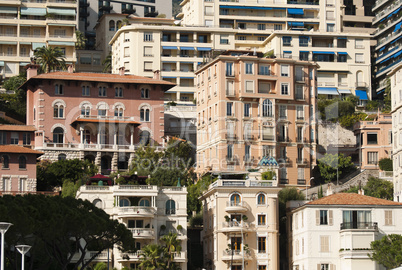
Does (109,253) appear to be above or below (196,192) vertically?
below

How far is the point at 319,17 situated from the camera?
531 ft

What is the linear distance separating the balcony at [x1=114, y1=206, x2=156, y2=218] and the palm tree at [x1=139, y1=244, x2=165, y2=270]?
3.76m

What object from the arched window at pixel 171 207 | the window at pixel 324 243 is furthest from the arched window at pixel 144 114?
the window at pixel 324 243

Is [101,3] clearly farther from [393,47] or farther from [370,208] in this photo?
[370,208]

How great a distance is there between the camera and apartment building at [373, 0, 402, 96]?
15512 cm

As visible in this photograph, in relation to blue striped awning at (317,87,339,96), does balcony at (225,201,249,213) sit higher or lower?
lower

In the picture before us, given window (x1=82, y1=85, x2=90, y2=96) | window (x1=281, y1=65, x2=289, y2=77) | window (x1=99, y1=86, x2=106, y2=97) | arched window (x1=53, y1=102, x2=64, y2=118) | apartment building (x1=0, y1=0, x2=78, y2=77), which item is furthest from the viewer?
apartment building (x1=0, y1=0, x2=78, y2=77)

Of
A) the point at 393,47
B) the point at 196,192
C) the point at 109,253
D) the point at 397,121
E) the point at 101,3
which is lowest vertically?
the point at 109,253

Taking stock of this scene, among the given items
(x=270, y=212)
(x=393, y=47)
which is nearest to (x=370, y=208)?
(x=270, y=212)

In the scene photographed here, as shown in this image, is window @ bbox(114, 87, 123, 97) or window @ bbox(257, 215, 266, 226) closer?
window @ bbox(257, 215, 266, 226)

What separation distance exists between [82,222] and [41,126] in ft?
153

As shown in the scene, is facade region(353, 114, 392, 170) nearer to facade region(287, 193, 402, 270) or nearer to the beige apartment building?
the beige apartment building

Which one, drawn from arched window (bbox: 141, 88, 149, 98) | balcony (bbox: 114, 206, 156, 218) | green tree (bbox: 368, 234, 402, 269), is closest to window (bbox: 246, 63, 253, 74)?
arched window (bbox: 141, 88, 149, 98)

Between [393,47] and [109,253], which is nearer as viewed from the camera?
[109,253]
